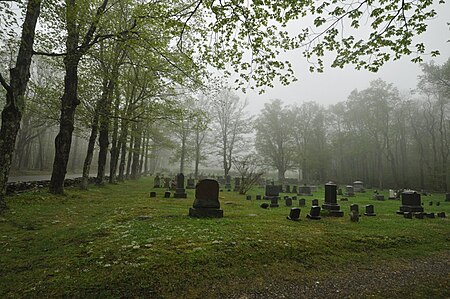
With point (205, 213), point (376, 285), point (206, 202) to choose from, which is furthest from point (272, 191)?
point (376, 285)

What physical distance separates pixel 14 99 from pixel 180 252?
7.29m

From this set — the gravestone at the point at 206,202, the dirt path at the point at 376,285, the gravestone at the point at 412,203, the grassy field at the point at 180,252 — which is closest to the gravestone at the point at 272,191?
the gravestone at the point at 412,203

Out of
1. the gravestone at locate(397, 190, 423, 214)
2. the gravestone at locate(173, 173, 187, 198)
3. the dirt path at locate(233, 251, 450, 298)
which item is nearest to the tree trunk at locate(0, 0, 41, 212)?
the gravestone at locate(173, 173, 187, 198)

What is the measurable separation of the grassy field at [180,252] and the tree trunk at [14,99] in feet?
4.83

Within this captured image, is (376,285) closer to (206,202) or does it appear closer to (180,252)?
(180,252)

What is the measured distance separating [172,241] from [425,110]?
127 feet

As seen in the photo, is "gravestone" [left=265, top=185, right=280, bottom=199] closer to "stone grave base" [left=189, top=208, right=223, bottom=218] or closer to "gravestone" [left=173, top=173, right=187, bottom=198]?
"gravestone" [left=173, top=173, right=187, bottom=198]

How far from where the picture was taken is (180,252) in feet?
14.8

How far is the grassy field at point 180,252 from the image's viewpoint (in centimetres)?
349

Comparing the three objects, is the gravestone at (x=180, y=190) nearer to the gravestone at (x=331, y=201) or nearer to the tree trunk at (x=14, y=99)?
the gravestone at (x=331, y=201)

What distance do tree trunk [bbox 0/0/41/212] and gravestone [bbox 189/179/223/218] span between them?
19.2 feet

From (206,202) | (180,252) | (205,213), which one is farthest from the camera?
(206,202)

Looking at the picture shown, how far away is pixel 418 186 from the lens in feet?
96.6

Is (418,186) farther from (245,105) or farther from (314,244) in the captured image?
(314,244)
